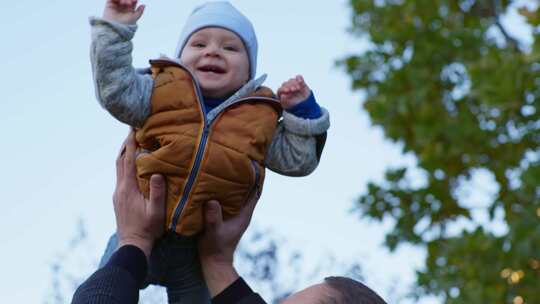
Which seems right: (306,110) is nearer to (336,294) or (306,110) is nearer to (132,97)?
(132,97)

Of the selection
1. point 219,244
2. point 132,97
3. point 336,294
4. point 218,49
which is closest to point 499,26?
point 218,49

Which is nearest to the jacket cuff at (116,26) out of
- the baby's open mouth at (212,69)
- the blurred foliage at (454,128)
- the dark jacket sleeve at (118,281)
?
the baby's open mouth at (212,69)

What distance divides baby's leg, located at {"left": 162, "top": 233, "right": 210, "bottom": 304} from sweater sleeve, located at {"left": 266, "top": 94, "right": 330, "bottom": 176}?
1.33 feet

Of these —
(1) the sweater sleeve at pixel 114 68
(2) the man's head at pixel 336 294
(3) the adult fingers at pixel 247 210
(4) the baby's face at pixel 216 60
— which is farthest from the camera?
(3) the adult fingers at pixel 247 210

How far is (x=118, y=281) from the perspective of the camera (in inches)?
133


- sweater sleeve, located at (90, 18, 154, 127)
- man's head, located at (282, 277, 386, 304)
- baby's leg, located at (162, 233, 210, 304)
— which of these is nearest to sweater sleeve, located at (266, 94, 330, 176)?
baby's leg, located at (162, 233, 210, 304)

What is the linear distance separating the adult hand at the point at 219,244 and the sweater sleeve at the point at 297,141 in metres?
0.15

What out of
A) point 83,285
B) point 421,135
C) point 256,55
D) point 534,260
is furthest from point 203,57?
point 421,135

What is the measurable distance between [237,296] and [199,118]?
613 mm

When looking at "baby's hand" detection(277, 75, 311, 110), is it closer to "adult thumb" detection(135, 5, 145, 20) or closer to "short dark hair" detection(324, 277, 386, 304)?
"adult thumb" detection(135, 5, 145, 20)

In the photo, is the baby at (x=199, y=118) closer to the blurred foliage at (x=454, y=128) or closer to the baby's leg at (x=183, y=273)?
the baby's leg at (x=183, y=273)

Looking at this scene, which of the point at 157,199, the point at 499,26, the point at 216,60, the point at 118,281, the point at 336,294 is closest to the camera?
the point at 336,294

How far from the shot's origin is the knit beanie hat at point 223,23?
3.80m

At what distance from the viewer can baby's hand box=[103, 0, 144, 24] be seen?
11.6 ft
